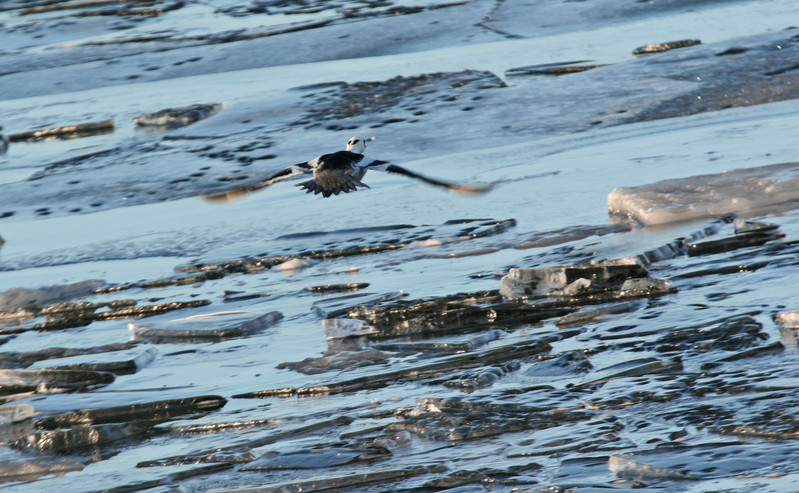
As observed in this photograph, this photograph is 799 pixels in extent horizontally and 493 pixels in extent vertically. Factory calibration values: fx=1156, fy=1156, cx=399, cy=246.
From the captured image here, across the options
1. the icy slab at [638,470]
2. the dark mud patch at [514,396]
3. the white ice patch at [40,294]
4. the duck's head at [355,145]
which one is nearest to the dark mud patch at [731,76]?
the duck's head at [355,145]

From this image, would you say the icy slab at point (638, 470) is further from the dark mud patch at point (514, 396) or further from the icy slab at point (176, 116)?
the icy slab at point (176, 116)

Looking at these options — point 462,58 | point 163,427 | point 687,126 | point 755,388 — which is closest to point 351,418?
point 163,427

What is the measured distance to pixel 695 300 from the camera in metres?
3.76

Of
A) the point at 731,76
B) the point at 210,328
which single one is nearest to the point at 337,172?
the point at 210,328

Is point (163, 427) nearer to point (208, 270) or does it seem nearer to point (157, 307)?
point (157, 307)

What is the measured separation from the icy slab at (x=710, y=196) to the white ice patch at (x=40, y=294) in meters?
2.41

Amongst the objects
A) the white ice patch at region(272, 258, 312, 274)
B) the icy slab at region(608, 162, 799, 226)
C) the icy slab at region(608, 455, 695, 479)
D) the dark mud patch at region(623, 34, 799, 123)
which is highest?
the dark mud patch at region(623, 34, 799, 123)

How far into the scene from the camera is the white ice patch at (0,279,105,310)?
5078mm

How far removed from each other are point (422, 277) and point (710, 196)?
1347 mm

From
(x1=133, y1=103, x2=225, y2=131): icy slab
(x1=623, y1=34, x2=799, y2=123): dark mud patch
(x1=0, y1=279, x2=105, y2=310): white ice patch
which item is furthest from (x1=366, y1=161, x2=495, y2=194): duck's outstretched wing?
(x1=133, y1=103, x2=225, y2=131): icy slab

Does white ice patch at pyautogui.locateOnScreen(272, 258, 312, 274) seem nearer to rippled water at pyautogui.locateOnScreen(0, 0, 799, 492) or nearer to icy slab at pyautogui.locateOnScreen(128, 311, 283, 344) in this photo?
rippled water at pyautogui.locateOnScreen(0, 0, 799, 492)

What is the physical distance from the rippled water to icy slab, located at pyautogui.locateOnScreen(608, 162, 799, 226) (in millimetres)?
14

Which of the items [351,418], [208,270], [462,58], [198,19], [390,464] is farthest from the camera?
[198,19]

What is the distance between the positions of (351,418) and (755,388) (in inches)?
41.7
